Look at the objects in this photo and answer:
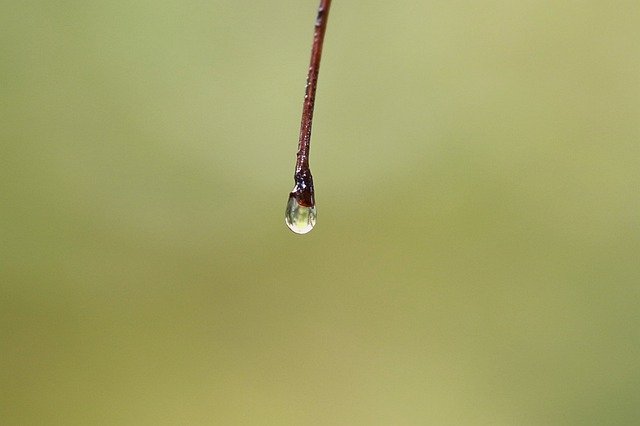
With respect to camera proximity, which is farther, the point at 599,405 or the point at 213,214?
the point at 213,214

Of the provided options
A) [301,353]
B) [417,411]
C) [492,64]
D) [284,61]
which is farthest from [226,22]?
[417,411]

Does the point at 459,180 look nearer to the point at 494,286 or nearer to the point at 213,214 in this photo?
the point at 494,286

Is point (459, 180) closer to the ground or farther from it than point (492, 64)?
closer to the ground

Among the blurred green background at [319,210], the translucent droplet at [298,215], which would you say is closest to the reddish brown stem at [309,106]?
the translucent droplet at [298,215]

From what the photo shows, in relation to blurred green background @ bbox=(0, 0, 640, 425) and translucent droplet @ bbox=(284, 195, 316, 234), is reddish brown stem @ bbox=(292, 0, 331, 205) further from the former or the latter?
blurred green background @ bbox=(0, 0, 640, 425)

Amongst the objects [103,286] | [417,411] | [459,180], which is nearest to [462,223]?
[459,180]

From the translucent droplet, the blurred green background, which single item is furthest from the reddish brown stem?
the blurred green background

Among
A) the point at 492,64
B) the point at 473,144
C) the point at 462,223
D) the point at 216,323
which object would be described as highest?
the point at 492,64
